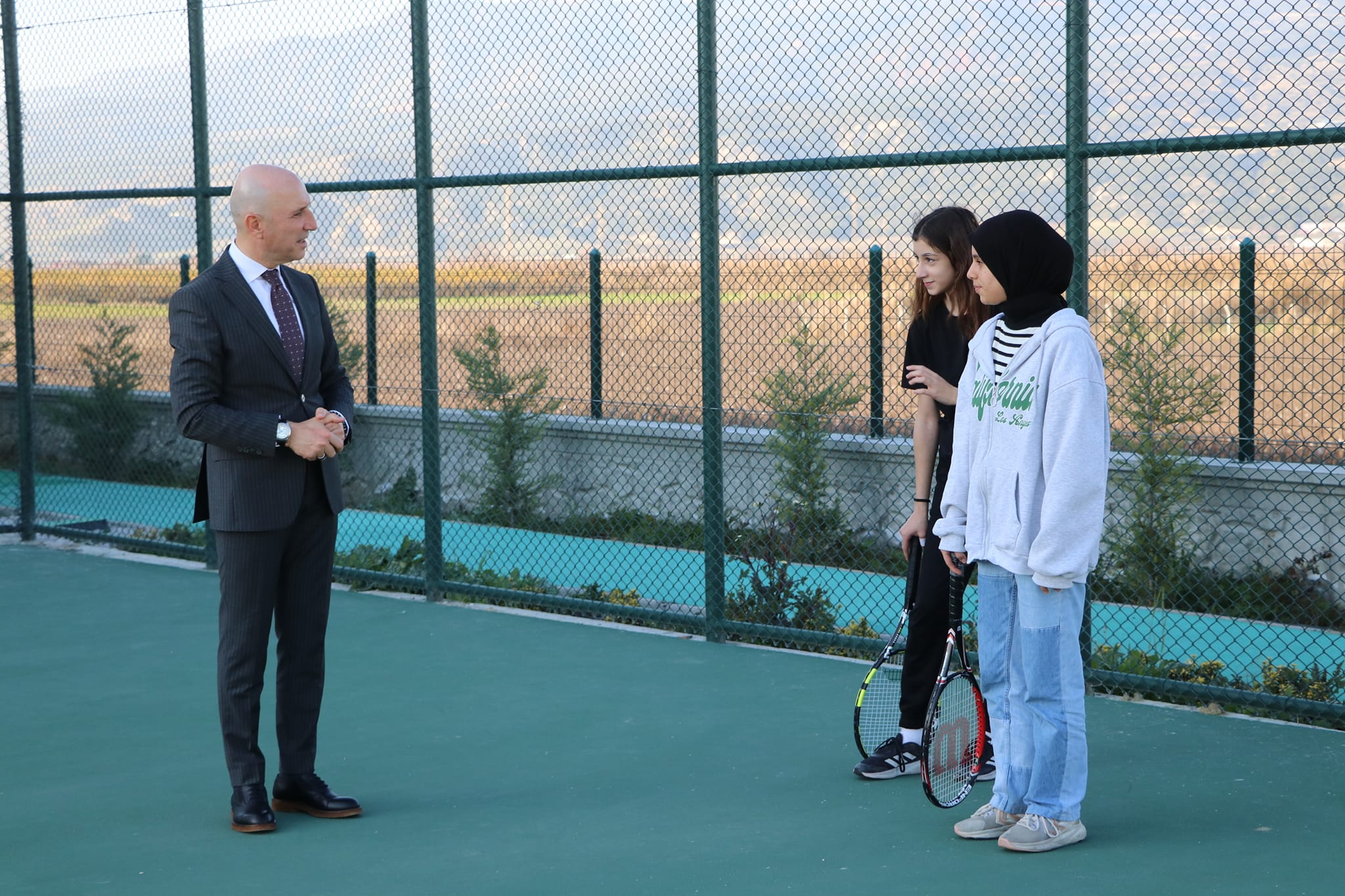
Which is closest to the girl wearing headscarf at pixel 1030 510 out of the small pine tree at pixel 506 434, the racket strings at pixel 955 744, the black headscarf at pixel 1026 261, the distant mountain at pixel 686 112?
the black headscarf at pixel 1026 261

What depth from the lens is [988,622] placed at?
4098 mm

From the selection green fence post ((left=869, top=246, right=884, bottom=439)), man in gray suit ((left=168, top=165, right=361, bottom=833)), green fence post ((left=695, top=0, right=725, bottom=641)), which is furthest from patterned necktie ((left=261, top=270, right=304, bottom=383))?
green fence post ((left=869, top=246, right=884, bottom=439))

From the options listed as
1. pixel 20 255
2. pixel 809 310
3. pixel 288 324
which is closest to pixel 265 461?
pixel 288 324

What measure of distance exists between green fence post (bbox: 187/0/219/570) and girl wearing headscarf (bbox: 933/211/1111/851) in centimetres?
538

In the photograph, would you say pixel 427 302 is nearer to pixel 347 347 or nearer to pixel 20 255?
pixel 20 255

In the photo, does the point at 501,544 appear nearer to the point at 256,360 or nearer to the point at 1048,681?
the point at 256,360

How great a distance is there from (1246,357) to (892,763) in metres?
3.19

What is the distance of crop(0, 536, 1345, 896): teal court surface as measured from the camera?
3943 millimetres

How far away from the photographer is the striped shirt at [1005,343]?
12.8 ft

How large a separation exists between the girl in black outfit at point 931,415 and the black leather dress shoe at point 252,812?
1780 mm

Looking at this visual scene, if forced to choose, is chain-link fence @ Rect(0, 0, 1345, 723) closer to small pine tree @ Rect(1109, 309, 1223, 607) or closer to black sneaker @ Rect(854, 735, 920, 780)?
small pine tree @ Rect(1109, 309, 1223, 607)

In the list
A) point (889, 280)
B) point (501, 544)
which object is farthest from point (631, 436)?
point (889, 280)

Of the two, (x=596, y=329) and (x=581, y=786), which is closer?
(x=581, y=786)

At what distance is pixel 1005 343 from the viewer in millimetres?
3965
